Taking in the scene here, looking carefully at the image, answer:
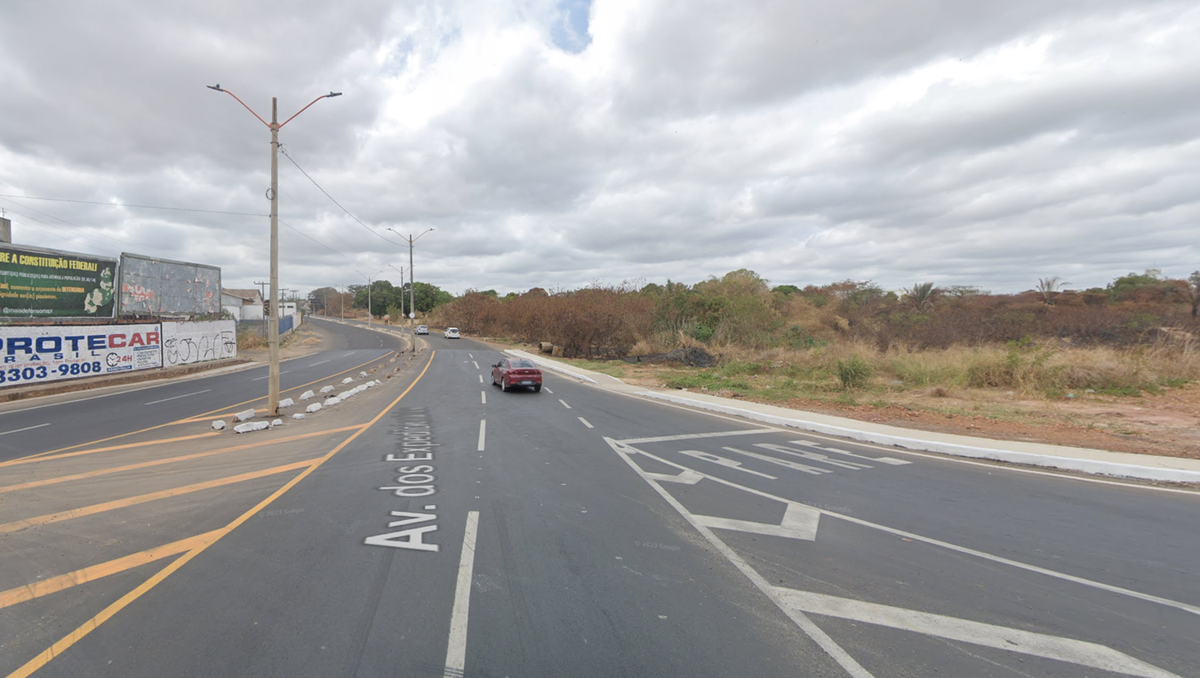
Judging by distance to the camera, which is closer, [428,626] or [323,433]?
[428,626]

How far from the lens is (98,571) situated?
174 inches

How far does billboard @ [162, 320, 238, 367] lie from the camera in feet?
92.0

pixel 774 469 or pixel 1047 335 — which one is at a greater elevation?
pixel 1047 335

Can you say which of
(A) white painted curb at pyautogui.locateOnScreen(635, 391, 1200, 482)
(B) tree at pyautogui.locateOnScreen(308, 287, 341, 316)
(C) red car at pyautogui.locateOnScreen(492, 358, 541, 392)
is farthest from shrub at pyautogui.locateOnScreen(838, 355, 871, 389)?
(B) tree at pyautogui.locateOnScreen(308, 287, 341, 316)

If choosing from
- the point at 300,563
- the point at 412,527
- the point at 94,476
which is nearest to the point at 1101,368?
the point at 412,527

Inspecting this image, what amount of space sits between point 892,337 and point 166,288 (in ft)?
139

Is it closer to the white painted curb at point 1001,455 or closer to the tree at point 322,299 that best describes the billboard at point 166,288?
the white painted curb at point 1001,455

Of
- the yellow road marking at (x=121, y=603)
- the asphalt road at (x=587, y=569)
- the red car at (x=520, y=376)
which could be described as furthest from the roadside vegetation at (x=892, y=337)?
the yellow road marking at (x=121, y=603)

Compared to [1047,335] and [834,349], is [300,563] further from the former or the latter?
[1047,335]

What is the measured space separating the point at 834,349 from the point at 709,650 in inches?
959

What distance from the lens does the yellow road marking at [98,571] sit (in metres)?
4.02

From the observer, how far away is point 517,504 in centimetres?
625

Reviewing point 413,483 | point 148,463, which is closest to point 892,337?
point 413,483

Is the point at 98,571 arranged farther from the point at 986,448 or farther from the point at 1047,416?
the point at 1047,416
